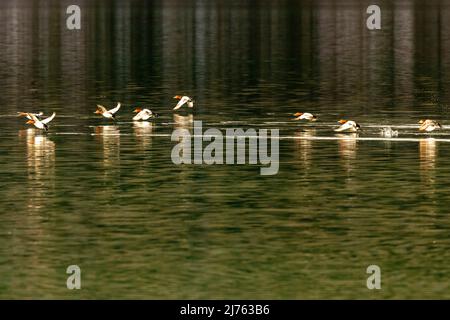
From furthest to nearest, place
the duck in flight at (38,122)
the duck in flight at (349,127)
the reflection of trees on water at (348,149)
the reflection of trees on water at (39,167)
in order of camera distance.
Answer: the duck in flight at (38,122)
the duck in flight at (349,127)
the reflection of trees on water at (348,149)
the reflection of trees on water at (39,167)

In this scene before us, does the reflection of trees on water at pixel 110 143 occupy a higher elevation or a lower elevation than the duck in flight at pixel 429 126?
lower

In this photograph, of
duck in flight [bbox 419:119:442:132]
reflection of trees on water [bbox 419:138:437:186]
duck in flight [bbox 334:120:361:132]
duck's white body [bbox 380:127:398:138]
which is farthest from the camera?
duck in flight [bbox 334:120:361:132]

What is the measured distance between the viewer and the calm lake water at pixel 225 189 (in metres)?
22.7

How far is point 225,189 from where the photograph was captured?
30.6 m

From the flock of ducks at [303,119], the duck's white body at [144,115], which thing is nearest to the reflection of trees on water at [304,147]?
the flock of ducks at [303,119]

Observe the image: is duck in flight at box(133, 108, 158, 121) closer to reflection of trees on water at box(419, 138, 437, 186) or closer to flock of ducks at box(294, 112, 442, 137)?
flock of ducks at box(294, 112, 442, 137)

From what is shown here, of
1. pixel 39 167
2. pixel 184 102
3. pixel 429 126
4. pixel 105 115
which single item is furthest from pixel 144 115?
pixel 39 167

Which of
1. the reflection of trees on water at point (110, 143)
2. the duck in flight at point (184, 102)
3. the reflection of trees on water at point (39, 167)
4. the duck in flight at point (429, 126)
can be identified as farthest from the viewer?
the duck in flight at point (184, 102)

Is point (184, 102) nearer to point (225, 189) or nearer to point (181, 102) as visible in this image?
point (181, 102)

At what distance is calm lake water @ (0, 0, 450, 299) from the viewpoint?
2270cm

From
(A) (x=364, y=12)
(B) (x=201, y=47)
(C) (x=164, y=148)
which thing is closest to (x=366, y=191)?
(C) (x=164, y=148)

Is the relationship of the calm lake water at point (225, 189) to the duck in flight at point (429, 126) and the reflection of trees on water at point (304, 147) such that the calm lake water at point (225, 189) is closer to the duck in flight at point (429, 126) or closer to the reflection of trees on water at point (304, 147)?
the reflection of trees on water at point (304, 147)

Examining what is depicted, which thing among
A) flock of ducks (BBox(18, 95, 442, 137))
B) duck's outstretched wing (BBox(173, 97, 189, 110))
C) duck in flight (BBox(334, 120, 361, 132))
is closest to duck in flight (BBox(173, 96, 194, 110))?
duck's outstretched wing (BBox(173, 97, 189, 110))

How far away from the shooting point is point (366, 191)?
99.4 feet
